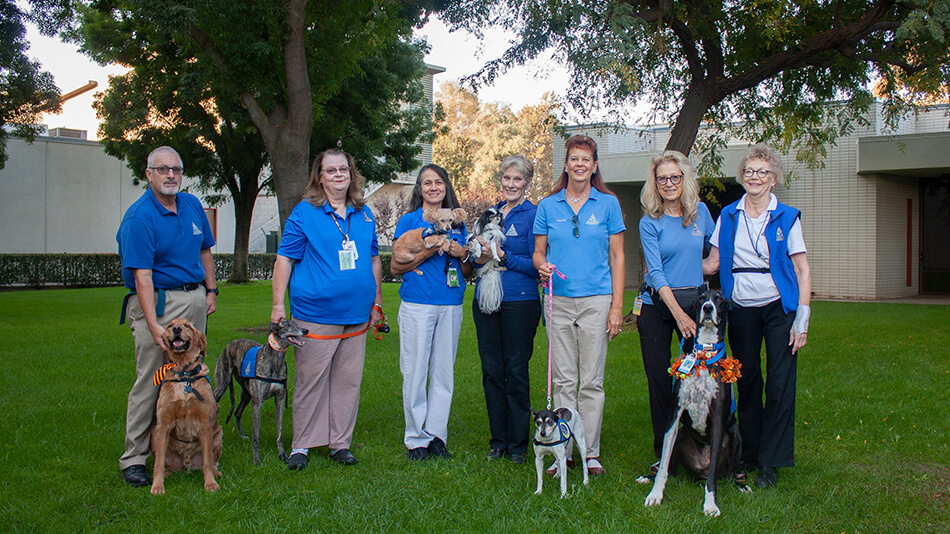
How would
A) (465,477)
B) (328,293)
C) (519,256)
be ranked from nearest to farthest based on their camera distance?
(465,477) → (328,293) → (519,256)

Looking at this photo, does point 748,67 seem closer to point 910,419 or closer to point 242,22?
point 910,419

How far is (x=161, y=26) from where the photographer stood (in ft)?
25.1

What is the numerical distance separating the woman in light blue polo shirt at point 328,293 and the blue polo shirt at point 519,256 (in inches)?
34.5

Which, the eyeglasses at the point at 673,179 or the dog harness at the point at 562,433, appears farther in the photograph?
the eyeglasses at the point at 673,179

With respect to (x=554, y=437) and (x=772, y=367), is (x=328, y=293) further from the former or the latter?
(x=772, y=367)

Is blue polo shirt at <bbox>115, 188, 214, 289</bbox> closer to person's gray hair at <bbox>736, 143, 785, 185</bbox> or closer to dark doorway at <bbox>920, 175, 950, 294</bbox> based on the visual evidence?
person's gray hair at <bbox>736, 143, 785, 185</bbox>

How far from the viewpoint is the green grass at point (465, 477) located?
375cm

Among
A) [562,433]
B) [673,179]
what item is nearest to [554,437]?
[562,433]

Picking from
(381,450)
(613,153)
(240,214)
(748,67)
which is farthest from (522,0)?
(240,214)

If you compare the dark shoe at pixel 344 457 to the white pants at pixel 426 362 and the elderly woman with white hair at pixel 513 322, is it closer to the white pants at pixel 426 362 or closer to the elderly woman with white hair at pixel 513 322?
the white pants at pixel 426 362

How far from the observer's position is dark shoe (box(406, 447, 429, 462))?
4.88 meters

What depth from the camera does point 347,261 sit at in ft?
15.3

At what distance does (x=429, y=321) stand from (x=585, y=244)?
123 centimetres

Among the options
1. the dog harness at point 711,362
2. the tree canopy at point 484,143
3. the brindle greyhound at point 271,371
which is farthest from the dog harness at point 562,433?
the tree canopy at point 484,143
